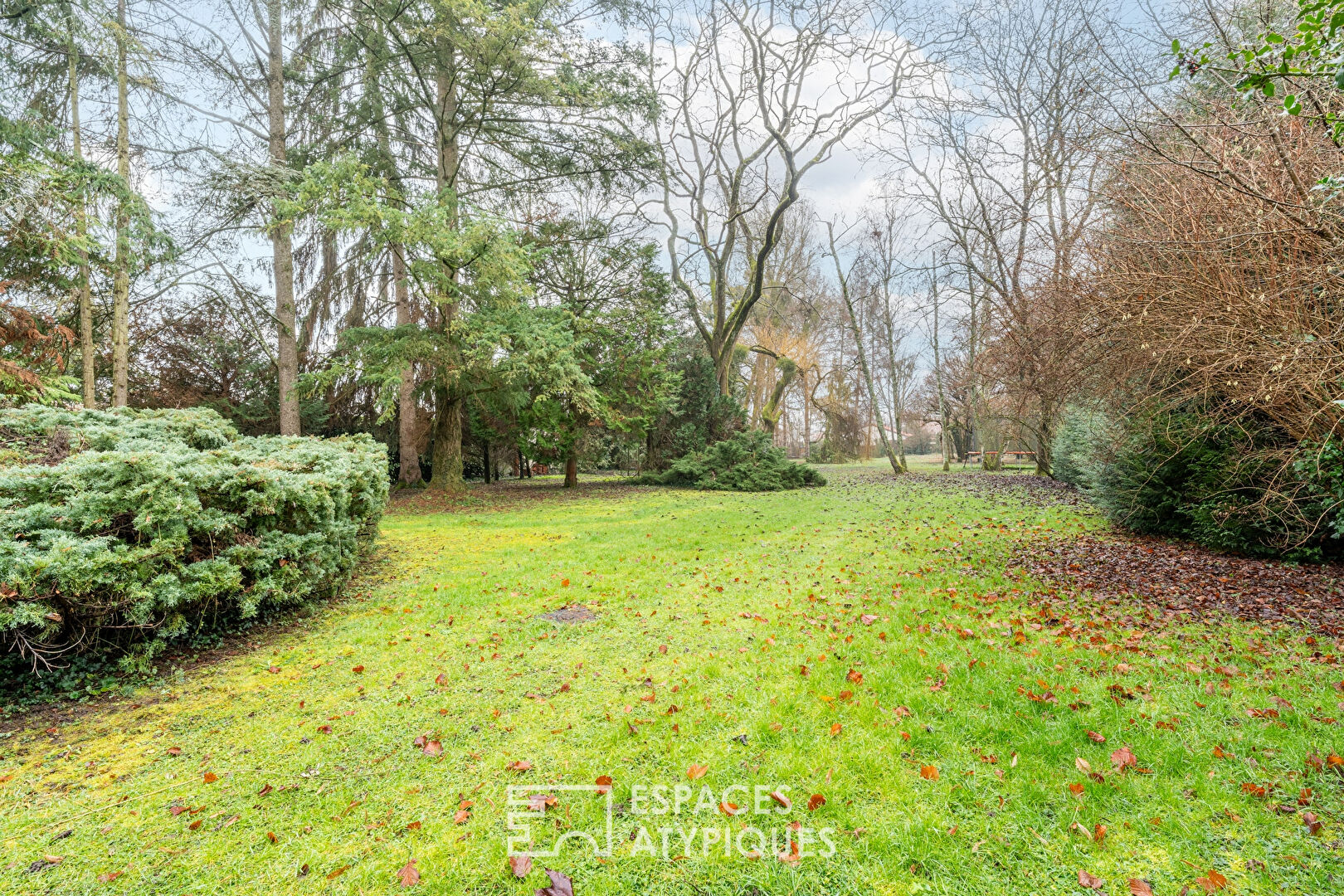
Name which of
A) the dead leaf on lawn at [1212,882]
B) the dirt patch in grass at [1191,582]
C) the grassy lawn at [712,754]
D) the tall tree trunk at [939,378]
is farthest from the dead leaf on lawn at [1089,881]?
the tall tree trunk at [939,378]

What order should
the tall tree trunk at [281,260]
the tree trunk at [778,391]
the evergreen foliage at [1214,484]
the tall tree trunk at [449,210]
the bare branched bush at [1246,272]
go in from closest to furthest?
1. the bare branched bush at [1246,272]
2. the evergreen foliage at [1214,484]
3. the tall tree trunk at [449,210]
4. the tall tree trunk at [281,260]
5. the tree trunk at [778,391]

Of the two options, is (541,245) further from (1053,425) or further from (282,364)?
(1053,425)

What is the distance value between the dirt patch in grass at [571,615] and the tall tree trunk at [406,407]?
959 centimetres

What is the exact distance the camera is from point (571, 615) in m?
5.00

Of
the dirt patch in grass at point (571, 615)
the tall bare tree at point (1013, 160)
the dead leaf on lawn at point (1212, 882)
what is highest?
the tall bare tree at point (1013, 160)

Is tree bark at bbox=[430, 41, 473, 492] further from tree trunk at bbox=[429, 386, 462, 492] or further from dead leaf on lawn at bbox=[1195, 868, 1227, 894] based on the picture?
dead leaf on lawn at bbox=[1195, 868, 1227, 894]

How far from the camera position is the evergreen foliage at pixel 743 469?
51.9ft

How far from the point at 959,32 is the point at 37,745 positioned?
60.9 feet

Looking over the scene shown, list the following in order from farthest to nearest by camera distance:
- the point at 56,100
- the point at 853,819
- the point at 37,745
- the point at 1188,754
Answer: the point at 56,100
the point at 37,745
the point at 1188,754
the point at 853,819

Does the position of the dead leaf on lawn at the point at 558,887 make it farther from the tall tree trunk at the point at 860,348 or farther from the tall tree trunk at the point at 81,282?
the tall tree trunk at the point at 860,348

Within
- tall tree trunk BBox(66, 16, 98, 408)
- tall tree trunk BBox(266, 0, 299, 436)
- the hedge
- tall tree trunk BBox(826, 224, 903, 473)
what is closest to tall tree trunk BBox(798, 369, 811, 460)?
tall tree trunk BBox(826, 224, 903, 473)

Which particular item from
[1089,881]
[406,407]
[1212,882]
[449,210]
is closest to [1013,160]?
[449,210]

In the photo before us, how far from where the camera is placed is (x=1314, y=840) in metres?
2.10

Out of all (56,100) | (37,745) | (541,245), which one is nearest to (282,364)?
(56,100)
